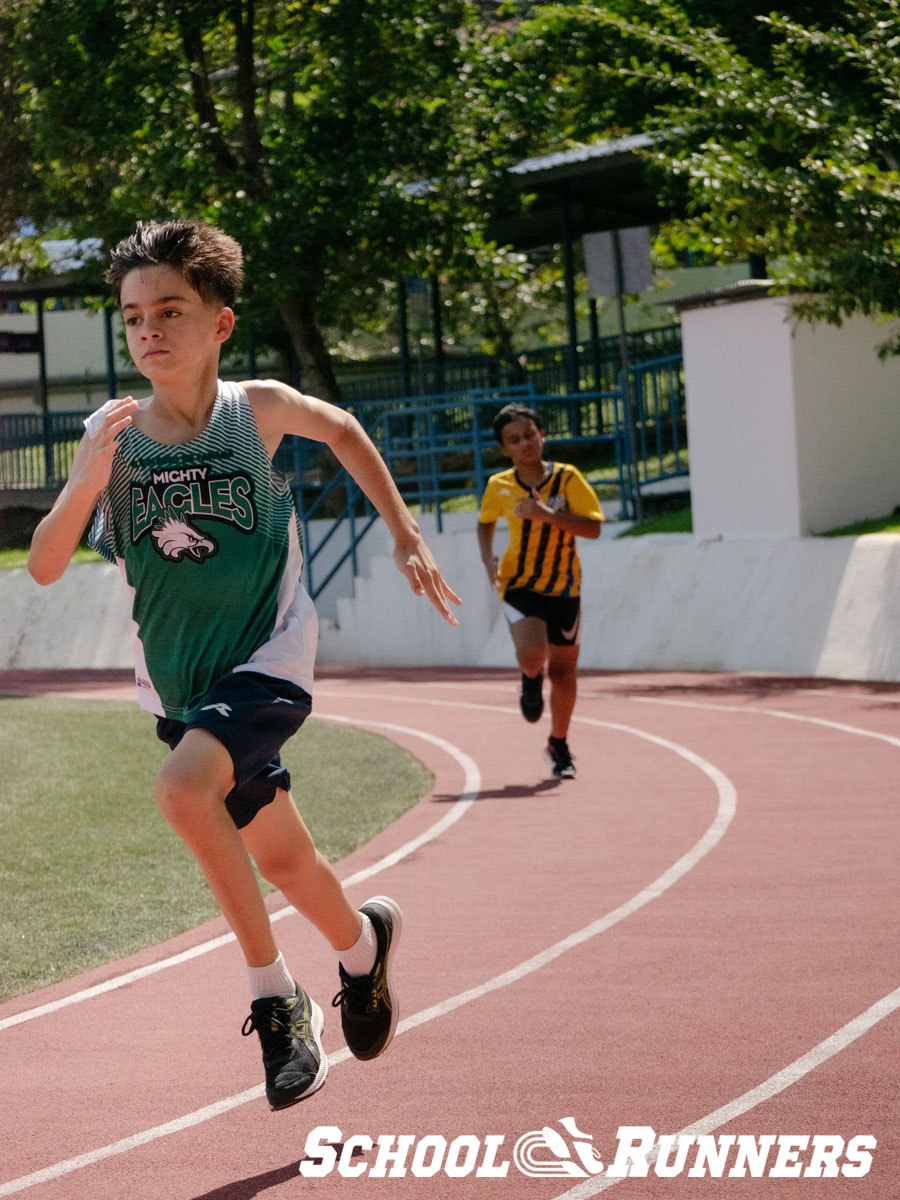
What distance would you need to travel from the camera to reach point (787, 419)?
677 inches

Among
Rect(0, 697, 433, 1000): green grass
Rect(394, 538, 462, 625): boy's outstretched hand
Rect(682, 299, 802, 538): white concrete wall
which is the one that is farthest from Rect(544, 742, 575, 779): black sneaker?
Rect(682, 299, 802, 538): white concrete wall

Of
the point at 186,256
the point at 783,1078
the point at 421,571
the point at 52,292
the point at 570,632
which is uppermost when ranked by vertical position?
the point at 52,292

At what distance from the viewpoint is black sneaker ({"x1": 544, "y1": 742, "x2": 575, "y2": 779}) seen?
10922 millimetres

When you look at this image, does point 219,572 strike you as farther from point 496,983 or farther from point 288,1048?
point 496,983

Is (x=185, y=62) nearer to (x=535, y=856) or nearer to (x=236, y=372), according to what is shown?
(x=236, y=372)

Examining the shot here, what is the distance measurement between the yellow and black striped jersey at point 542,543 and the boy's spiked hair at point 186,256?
6.08 m

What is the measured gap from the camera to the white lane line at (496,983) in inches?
168

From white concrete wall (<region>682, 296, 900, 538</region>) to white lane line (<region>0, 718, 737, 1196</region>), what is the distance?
6913 mm

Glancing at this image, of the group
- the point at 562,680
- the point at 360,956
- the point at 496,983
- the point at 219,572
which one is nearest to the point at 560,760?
the point at 562,680

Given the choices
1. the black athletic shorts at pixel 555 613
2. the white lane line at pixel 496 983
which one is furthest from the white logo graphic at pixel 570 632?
the white lane line at pixel 496 983

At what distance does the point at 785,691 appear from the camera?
14.9 m

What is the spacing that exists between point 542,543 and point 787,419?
7.26 metres

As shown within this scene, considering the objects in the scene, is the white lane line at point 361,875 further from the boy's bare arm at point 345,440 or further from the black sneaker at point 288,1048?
the boy's bare arm at point 345,440

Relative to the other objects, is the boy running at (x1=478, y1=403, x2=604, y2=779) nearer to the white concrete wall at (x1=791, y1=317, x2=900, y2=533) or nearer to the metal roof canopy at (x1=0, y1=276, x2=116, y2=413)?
the white concrete wall at (x1=791, y1=317, x2=900, y2=533)
